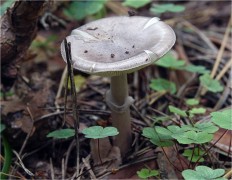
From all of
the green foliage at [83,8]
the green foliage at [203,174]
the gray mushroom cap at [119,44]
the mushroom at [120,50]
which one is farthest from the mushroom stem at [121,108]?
the green foliage at [83,8]

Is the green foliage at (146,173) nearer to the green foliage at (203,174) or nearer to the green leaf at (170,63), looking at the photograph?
the green foliage at (203,174)

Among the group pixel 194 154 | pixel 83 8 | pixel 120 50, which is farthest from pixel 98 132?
pixel 83 8

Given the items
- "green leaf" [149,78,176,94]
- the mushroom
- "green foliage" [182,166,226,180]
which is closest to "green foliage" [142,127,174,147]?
the mushroom

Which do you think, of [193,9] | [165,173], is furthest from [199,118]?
[193,9]

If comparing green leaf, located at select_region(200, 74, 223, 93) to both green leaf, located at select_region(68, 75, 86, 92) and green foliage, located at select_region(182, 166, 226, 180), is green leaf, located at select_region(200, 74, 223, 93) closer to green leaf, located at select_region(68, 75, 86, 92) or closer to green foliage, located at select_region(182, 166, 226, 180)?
green leaf, located at select_region(68, 75, 86, 92)

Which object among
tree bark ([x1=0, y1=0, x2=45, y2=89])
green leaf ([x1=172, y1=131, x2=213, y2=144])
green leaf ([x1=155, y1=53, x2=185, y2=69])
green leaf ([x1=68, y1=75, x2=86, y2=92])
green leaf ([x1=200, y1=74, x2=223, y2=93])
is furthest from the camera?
green leaf ([x1=68, y1=75, x2=86, y2=92])

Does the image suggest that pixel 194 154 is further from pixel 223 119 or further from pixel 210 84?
pixel 210 84
